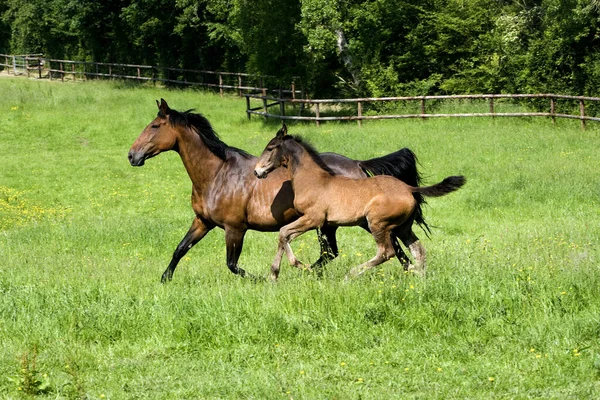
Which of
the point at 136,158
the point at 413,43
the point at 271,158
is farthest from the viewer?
the point at 413,43

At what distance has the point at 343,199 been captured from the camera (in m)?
10.6

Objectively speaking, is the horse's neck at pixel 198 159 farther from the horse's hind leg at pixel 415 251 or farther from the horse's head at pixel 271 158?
the horse's hind leg at pixel 415 251

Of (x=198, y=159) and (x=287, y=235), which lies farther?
(x=198, y=159)

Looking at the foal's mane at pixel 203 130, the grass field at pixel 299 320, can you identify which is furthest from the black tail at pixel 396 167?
the foal's mane at pixel 203 130

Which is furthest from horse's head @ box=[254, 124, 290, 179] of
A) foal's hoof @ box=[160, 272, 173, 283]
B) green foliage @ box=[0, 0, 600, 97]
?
green foliage @ box=[0, 0, 600, 97]

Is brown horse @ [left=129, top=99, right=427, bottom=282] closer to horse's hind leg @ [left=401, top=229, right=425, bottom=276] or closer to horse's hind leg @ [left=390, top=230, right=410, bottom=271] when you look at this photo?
horse's hind leg @ [left=390, top=230, right=410, bottom=271]

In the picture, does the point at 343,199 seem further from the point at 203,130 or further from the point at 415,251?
the point at 203,130

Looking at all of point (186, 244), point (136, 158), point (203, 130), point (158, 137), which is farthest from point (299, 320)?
point (136, 158)

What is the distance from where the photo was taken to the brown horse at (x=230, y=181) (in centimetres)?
1162

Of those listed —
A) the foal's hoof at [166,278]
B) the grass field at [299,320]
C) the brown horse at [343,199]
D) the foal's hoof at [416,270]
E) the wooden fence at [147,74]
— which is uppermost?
the wooden fence at [147,74]

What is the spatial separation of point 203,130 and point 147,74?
142 feet

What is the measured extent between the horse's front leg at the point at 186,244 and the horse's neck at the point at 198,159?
0.53m

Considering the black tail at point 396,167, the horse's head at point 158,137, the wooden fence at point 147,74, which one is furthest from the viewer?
the wooden fence at point 147,74

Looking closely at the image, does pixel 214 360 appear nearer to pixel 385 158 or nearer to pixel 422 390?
pixel 422 390
